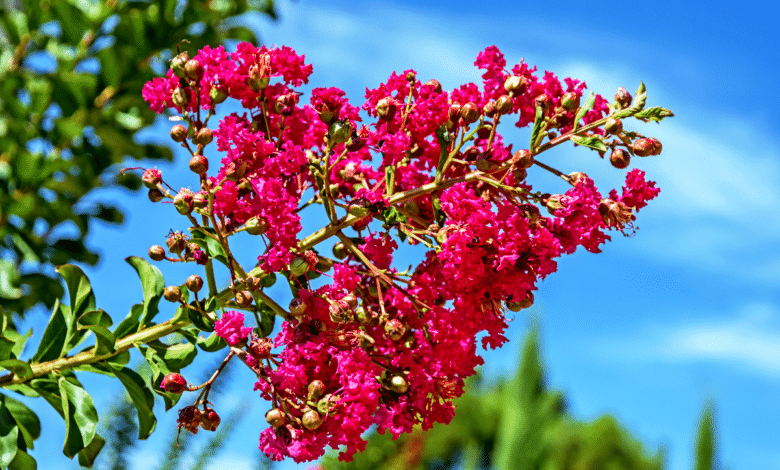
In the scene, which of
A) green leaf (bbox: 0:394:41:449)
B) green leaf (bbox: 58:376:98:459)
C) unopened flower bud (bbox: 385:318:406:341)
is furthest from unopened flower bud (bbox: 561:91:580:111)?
green leaf (bbox: 0:394:41:449)

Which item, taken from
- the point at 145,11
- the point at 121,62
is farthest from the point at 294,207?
the point at 145,11

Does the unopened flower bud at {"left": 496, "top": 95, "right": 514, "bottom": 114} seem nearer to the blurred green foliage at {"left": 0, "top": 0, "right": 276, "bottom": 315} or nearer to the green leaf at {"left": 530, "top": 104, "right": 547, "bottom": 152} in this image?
the green leaf at {"left": 530, "top": 104, "right": 547, "bottom": 152}

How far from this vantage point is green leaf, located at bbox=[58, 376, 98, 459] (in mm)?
1600

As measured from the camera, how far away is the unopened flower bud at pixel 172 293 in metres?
1.52

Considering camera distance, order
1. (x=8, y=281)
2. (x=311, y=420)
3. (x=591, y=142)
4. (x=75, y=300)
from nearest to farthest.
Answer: (x=311, y=420), (x=591, y=142), (x=75, y=300), (x=8, y=281)

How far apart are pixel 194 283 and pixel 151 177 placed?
0.25 meters

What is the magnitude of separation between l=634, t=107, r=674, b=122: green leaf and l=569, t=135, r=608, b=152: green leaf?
0.32 ft

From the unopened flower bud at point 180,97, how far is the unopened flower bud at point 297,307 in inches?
19.4

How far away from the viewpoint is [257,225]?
141 cm

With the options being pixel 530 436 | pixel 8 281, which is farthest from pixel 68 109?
pixel 530 436

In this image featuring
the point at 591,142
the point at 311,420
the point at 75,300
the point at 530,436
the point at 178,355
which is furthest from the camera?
the point at 530,436

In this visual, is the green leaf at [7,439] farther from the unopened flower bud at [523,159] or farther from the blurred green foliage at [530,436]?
the blurred green foliage at [530,436]

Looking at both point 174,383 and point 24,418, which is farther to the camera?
point 24,418

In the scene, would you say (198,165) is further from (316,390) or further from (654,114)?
(654,114)
